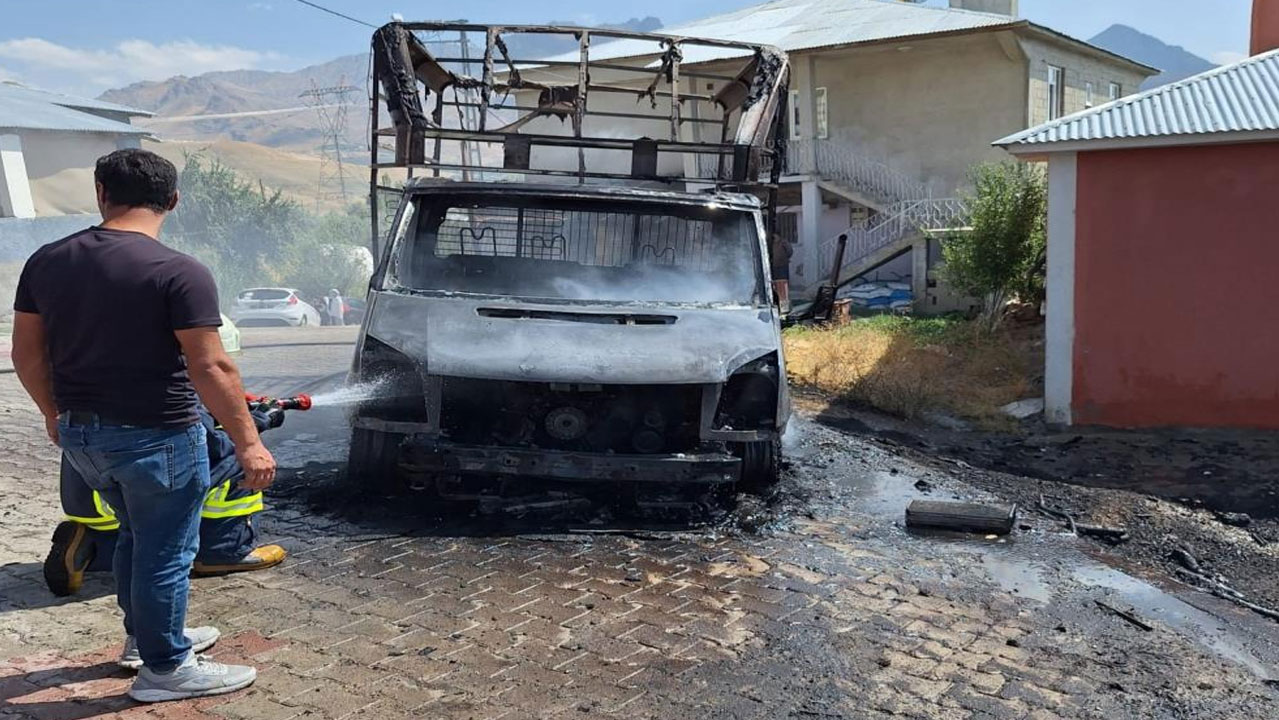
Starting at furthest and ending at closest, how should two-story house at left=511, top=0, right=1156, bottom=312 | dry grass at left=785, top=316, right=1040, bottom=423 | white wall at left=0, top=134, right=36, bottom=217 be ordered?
white wall at left=0, top=134, right=36, bottom=217 < two-story house at left=511, top=0, right=1156, bottom=312 < dry grass at left=785, top=316, right=1040, bottom=423

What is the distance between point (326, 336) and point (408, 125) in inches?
535

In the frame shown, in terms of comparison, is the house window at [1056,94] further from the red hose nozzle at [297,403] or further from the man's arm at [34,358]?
the man's arm at [34,358]

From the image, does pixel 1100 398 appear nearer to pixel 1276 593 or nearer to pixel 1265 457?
pixel 1265 457

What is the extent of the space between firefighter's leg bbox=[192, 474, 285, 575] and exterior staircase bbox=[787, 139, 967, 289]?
17.1 m

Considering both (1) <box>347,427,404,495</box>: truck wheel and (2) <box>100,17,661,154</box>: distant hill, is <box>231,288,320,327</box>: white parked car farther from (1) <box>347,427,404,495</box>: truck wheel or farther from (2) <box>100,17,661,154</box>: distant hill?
(2) <box>100,17,661,154</box>: distant hill

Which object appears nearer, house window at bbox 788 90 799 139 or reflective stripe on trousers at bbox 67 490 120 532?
reflective stripe on trousers at bbox 67 490 120 532

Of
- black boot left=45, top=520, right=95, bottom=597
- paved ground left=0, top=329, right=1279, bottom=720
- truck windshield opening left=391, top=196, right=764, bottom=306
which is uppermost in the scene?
truck windshield opening left=391, top=196, right=764, bottom=306

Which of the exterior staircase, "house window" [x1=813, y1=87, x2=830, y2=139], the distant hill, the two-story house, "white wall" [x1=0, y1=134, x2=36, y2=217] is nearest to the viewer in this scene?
the exterior staircase

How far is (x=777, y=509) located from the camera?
604 centimetres

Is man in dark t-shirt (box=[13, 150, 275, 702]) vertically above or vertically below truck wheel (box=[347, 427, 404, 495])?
above

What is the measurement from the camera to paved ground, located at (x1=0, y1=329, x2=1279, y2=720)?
3488 mm

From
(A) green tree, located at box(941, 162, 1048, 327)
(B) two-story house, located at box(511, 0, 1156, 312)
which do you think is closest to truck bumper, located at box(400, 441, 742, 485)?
(A) green tree, located at box(941, 162, 1048, 327)

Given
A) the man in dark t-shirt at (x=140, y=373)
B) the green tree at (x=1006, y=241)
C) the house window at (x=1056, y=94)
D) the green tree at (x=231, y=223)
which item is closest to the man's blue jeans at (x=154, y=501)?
the man in dark t-shirt at (x=140, y=373)

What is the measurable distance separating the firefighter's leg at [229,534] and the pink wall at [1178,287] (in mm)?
8146
